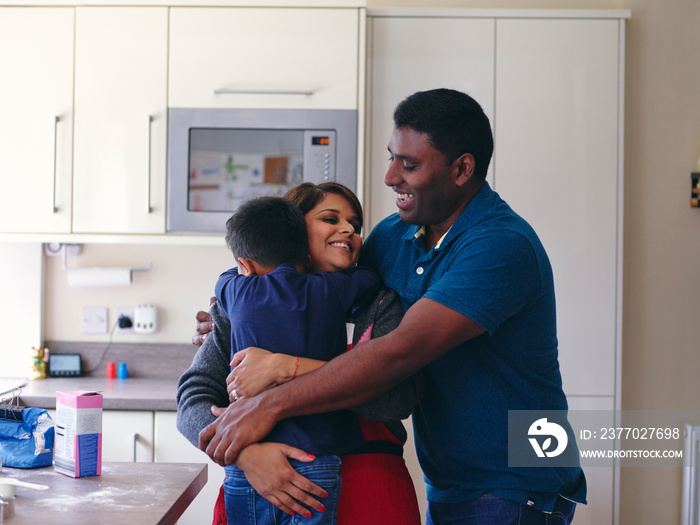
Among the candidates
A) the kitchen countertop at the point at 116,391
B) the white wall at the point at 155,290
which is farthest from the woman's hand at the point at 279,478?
the white wall at the point at 155,290

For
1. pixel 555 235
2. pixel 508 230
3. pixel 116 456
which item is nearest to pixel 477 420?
pixel 508 230

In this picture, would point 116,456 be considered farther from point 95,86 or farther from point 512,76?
point 512,76

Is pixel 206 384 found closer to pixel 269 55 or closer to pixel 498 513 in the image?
pixel 498 513

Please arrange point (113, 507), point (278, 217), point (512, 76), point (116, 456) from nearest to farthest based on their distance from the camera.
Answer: point (113, 507), point (278, 217), point (116, 456), point (512, 76)

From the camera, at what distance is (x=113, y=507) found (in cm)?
111

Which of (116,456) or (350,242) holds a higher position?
(350,242)

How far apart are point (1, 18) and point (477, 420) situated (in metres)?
2.28

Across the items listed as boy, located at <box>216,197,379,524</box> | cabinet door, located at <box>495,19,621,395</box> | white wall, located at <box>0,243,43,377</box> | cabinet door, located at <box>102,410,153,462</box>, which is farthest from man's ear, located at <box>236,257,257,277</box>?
white wall, located at <box>0,243,43,377</box>

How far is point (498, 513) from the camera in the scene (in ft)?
4.01

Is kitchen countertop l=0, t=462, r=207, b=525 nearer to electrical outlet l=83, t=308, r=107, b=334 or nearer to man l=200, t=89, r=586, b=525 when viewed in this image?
man l=200, t=89, r=586, b=525

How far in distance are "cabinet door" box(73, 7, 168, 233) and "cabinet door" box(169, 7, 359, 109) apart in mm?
107

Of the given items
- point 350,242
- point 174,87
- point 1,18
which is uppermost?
point 1,18

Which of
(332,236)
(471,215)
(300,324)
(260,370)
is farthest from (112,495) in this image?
(471,215)

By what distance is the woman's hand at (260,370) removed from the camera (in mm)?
1128
